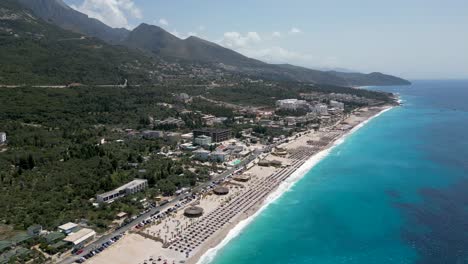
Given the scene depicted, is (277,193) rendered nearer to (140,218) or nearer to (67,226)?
(140,218)

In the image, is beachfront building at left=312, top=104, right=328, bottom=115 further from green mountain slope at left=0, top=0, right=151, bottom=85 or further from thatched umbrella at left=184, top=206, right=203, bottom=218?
thatched umbrella at left=184, top=206, right=203, bottom=218

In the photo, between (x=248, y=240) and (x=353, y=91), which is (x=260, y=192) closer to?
(x=248, y=240)

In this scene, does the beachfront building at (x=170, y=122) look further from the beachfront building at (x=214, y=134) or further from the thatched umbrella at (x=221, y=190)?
the thatched umbrella at (x=221, y=190)

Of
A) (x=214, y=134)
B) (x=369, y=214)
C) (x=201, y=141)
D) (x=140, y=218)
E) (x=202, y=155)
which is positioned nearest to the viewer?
(x=140, y=218)

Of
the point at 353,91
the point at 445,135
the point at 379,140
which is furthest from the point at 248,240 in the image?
the point at 353,91

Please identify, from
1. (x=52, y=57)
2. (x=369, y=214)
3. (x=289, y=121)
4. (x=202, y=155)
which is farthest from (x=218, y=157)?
(x=52, y=57)

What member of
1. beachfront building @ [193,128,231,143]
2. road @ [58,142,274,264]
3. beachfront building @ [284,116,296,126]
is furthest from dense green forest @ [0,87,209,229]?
beachfront building @ [284,116,296,126]
